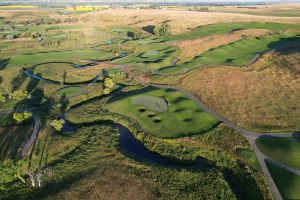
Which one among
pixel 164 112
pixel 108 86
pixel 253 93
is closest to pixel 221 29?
pixel 253 93

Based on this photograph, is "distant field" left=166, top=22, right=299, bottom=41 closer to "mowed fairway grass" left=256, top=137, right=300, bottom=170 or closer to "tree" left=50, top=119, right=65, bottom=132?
"mowed fairway grass" left=256, top=137, right=300, bottom=170

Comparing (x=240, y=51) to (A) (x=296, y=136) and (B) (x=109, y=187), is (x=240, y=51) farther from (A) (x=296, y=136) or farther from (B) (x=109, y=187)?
(B) (x=109, y=187)

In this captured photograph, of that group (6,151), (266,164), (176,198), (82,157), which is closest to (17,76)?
(6,151)

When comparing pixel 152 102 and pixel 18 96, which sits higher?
pixel 18 96

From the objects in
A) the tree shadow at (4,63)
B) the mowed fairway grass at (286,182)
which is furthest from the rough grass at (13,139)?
the tree shadow at (4,63)

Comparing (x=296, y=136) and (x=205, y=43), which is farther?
(x=205, y=43)

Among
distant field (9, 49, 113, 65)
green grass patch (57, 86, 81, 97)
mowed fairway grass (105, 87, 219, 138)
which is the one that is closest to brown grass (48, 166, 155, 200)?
mowed fairway grass (105, 87, 219, 138)

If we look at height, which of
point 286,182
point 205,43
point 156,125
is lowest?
point 286,182
